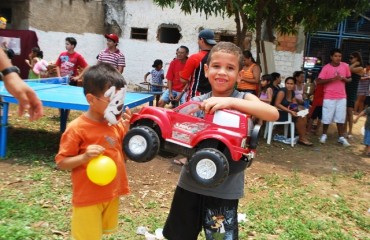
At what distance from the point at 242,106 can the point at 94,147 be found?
78 centimetres

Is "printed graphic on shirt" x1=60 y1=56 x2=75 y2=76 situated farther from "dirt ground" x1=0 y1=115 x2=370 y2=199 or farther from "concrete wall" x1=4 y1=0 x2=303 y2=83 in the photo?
"concrete wall" x1=4 y1=0 x2=303 y2=83

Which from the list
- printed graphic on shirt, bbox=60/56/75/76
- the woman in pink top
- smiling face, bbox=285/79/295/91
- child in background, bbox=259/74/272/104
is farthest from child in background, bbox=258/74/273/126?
printed graphic on shirt, bbox=60/56/75/76

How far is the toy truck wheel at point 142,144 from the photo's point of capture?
192cm

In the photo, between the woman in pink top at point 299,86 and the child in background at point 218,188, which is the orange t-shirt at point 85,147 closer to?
the child in background at point 218,188

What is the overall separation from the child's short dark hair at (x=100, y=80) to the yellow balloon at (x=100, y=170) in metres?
0.35

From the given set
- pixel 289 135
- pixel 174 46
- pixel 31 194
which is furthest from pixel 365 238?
pixel 174 46

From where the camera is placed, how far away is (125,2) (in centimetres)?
1258

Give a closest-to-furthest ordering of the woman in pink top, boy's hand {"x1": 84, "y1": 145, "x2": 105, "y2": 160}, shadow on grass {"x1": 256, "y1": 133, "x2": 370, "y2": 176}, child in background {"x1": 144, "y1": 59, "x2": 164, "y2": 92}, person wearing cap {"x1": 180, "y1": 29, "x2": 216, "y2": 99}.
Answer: boy's hand {"x1": 84, "y1": 145, "x2": 105, "y2": 160} → person wearing cap {"x1": 180, "y1": 29, "x2": 216, "y2": 99} → shadow on grass {"x1": 256, "y1": 133, "x2": 370, "y2": 176} → the woman in pink top → child in background {"x1": 144, "y1": 59, "x2": 164, "y2": 92}

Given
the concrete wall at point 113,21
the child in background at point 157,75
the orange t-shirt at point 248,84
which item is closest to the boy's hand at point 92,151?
the orange t-shirt at point 248,84

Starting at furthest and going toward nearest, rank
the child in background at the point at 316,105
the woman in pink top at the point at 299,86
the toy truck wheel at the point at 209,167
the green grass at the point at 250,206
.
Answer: the child in background at the point at 316,105 < the woman in pink top at the point at 299,86 < the green grass at the point at 250,206 < the toy truck wheel at the point at 209,167

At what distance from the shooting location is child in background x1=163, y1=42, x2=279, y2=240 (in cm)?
202

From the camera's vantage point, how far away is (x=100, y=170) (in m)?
2.01

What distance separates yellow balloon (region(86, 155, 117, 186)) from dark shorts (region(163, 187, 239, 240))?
479mm

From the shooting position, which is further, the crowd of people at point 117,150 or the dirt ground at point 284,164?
the dirt ground at point 284,164
